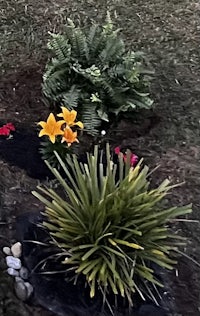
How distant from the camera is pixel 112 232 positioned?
129 inches

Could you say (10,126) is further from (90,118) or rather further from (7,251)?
(7,251)

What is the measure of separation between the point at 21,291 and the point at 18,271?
0.42ft

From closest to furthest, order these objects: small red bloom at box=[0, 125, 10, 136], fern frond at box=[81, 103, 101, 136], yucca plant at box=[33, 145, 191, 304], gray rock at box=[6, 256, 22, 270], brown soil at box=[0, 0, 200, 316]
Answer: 1. yucca plant at box=[33, 145, 191, 304]
2. gray rock at box=[6, 256, 22, 270]
3. brown soil at box=[0, 0, 200, 316]
4. small red bloom at box=[0, 125, 10, 136]
5. fern frond at box=[81, 103, 101, 136]

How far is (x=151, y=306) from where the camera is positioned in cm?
332

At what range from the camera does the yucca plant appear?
3.22 metres

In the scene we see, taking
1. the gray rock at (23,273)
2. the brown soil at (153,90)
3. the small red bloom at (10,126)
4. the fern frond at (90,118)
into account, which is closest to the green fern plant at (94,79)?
the fern frond at (90,118)

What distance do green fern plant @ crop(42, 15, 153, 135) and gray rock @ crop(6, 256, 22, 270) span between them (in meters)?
1.22

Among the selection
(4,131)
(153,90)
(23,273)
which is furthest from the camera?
(153,90)

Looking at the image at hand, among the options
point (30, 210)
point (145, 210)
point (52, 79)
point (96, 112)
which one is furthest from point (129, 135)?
point (145, 210)

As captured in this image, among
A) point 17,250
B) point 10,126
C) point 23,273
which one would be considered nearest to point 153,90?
point 10,126

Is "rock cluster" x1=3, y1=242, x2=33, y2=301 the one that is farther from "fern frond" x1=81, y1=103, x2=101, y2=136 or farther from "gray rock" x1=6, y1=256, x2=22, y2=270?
"fern frond" x1=81, y1=103, x2=101, y2=136

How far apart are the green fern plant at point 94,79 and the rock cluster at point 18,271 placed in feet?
3.82

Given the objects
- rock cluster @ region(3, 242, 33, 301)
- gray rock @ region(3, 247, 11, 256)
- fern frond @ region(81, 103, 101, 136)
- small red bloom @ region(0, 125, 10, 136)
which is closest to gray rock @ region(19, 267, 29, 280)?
A: rock cluster @ region(3, 242, 33, 301)

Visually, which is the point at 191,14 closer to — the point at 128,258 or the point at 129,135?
the point at 129,135
